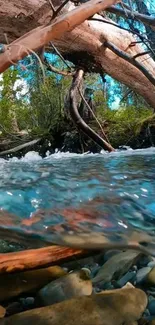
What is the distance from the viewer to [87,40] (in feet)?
13.2

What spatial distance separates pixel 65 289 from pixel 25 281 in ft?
0.45

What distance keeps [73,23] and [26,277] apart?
5.75ft

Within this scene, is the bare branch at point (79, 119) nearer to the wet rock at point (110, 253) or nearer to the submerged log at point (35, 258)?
the wet rock at point (110, 253)

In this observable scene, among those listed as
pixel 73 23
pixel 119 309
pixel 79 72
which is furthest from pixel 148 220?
pixel 79 72

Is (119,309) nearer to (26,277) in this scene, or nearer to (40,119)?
(26,277)

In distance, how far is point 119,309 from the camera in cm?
88

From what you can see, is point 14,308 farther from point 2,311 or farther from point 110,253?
point 110,253

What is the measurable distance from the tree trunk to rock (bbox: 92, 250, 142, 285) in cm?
278

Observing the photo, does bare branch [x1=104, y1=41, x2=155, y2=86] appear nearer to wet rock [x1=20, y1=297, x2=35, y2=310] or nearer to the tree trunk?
the tree trunk

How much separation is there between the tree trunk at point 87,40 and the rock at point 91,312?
3.01 meters

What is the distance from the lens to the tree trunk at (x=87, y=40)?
3385 millimetres

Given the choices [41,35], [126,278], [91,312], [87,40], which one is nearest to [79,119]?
[87,40]

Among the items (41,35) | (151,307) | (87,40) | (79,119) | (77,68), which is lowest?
(151,307)

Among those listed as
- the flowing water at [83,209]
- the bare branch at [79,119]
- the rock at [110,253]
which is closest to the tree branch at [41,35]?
the flowing water at [83,209]
